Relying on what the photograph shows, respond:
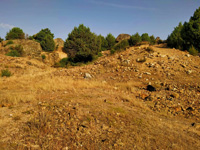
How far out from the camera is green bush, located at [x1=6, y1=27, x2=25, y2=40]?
31614mm

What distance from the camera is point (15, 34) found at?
32219 mm

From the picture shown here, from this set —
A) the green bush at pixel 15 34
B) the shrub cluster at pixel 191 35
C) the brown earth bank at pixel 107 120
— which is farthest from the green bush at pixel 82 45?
the brown earth bank at pixel 107 120

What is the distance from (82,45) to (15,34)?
2117cm

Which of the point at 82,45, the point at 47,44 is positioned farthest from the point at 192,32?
the point at 47,44

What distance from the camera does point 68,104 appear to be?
4.44 m

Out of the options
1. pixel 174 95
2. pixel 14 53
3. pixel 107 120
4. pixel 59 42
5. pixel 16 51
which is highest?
pixel 59 42

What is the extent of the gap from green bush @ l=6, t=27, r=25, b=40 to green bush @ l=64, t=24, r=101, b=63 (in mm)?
16644

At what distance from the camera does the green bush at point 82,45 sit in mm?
23230

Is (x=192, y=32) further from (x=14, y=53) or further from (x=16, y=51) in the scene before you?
(x=16, y=51)

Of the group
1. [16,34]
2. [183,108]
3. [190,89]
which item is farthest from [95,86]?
[16,34]

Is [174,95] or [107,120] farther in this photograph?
[174,95]

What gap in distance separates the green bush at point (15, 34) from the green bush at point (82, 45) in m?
16.6

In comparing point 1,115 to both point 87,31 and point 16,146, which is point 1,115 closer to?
point 16,146

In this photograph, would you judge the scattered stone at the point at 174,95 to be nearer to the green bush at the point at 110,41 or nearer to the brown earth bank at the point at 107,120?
the brown earth bank at the point at 107,120
